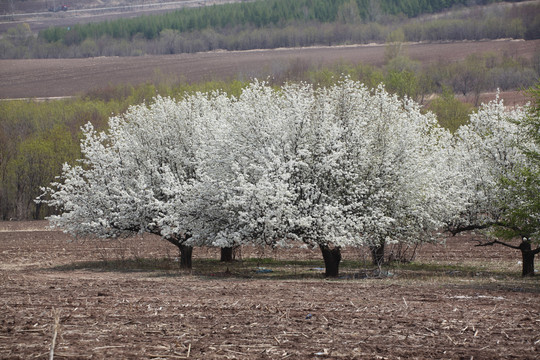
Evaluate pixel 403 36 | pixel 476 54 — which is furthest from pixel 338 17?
pixel 476 54

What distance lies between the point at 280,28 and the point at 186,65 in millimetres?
46870

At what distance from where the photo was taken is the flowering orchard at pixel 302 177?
1015 inches

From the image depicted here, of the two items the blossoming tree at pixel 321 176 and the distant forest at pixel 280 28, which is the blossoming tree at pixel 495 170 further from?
the distant forest at pixel 280 28

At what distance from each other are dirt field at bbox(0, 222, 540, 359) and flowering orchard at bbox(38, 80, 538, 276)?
2790 millimetres

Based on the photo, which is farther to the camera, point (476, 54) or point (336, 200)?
point (476, 54)

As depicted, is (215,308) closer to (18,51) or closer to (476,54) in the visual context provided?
(476,54)

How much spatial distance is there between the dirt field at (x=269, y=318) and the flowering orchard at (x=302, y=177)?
2.79 m

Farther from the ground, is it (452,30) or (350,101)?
(452,30)

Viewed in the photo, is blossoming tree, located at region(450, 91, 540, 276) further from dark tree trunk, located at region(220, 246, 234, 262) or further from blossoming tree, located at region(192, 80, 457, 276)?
dark tree trunk, located at region(220, 246, 234, 262)

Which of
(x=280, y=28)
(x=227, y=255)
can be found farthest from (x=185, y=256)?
(x=280, y=28)

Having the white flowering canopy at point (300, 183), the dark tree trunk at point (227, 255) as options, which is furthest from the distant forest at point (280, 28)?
the white flowering canopy at point (300, 183)

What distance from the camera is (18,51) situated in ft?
463

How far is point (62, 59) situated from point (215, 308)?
14264 centimetres

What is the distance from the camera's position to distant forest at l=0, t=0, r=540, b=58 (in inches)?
6063
